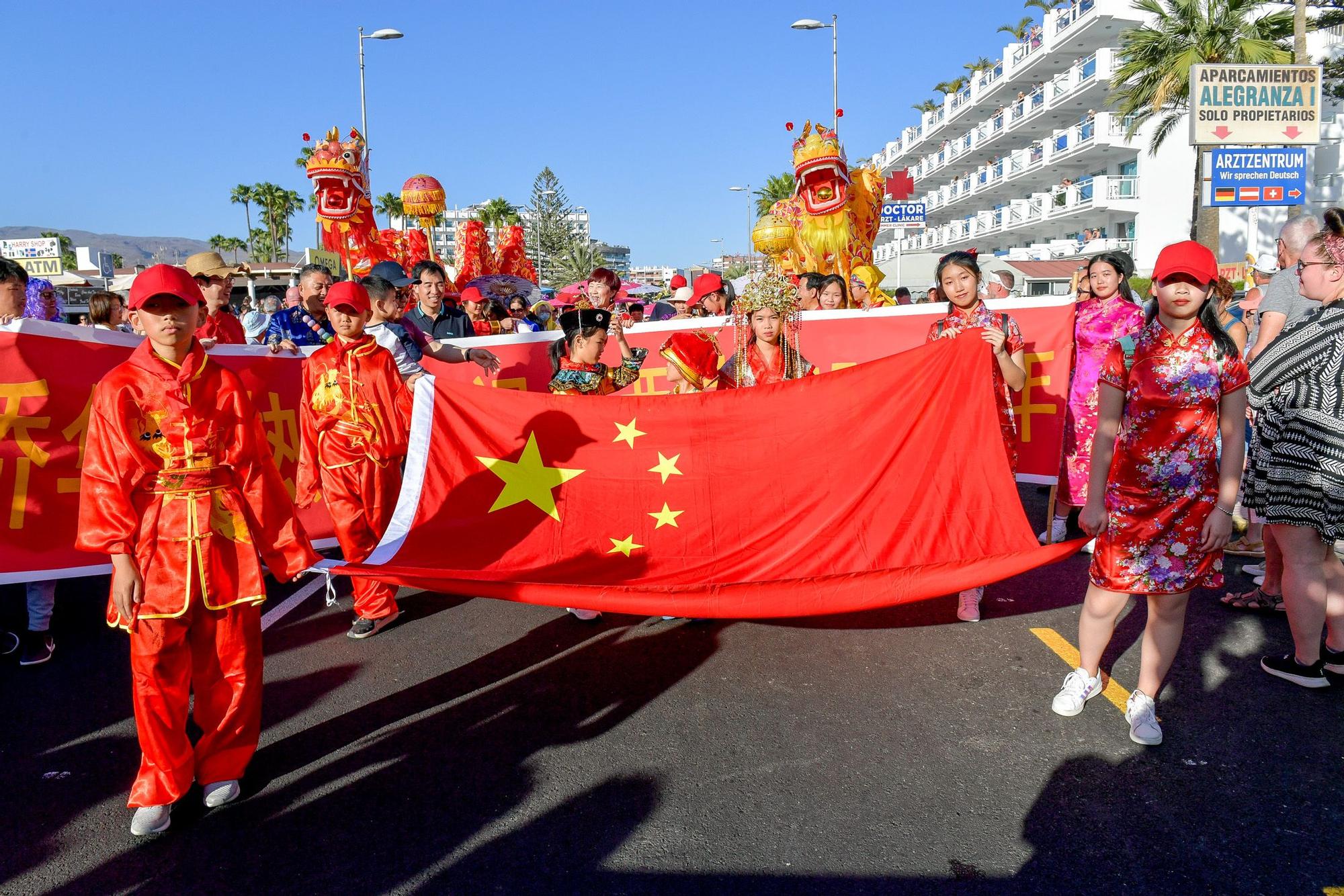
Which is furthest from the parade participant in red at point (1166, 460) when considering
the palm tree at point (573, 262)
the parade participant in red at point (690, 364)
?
the palm tree at point (573, 262)

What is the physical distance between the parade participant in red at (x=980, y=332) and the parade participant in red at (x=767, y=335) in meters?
0.72

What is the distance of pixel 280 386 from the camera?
17.6ft

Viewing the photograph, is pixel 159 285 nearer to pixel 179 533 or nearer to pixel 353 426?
pixel 179 533

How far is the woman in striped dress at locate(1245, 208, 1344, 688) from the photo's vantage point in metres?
3.41

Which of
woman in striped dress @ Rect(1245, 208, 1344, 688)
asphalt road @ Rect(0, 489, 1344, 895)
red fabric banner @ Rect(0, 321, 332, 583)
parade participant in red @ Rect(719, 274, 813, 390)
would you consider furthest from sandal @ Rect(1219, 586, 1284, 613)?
red fabric banner @ Rect(0, 321, 332, 583)

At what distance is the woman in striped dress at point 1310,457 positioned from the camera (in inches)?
134

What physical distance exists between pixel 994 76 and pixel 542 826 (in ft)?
173

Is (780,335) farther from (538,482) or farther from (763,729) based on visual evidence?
(763,729)

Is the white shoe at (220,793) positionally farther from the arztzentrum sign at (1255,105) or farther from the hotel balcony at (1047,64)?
the hotel balcony at (1047,64)

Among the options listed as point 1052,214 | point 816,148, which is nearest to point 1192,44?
point 1052,214

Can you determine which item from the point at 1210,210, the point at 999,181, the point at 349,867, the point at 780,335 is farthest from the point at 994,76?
the point at 349,867

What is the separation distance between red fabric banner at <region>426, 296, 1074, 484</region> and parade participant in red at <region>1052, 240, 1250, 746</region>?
1.89m

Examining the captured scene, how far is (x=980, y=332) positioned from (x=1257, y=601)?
2.05 m

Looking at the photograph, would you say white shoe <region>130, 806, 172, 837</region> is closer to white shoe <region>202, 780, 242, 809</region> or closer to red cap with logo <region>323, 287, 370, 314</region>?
white shoe <region>202, 780, 242, 809</region>
